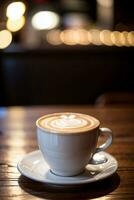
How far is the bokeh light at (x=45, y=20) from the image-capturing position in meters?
5.58

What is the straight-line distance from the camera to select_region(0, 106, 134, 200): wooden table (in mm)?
862

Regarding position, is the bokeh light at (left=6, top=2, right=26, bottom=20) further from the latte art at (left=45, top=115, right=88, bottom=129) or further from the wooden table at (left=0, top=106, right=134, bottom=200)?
the latte art at (left=45, top=115, right=88, bottom=129)

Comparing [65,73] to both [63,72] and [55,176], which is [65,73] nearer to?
[63,72]

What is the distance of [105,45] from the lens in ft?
10.8

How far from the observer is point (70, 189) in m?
0.88

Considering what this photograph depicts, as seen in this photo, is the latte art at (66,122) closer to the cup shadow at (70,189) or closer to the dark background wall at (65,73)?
the cup shadow at (70,189)

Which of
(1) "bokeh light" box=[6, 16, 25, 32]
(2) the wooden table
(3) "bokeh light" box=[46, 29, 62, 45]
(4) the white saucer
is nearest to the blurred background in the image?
(3) "bokeh light" box=[46, 29, 62, 45]

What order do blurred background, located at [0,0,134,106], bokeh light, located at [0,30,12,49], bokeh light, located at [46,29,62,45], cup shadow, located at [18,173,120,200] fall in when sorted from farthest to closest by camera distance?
bokeh light, located at [46,29,62,45]
bokeh light, located at [0,30,12,49]
blurred background, located at [0,0,134,106]
cup shadow, located at [18,173,120,200]

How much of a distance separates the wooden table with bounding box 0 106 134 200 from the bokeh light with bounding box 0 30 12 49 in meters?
1.88

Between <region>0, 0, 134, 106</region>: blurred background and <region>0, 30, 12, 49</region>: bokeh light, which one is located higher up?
<region>0, 30, 12, 49</region>: bokeh light

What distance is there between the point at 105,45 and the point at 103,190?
250 centimetres

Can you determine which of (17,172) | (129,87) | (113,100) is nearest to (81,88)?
(129,87)

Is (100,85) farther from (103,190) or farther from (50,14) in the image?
(50,14)

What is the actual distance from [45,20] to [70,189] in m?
5.05
